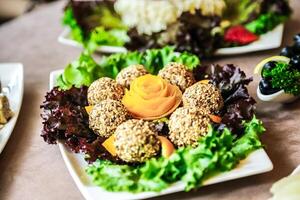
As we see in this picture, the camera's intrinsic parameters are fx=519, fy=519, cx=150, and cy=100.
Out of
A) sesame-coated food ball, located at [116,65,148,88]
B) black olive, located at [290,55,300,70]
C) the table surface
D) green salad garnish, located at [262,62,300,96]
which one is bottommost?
the table surface

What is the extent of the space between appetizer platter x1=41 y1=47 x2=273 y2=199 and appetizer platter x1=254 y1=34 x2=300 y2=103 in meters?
0.09

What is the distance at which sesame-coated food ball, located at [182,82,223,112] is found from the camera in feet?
5.42

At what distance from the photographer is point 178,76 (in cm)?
181

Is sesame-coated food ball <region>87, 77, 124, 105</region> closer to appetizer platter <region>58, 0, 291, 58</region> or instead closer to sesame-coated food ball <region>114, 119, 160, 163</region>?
sesame-coated food ball <region>114, 119, 160, 163</region>

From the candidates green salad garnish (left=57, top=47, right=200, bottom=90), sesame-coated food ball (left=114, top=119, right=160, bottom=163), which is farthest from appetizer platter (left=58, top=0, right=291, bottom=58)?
sesame-coated food ball (left=114, top=119, right=160, bottom=163)

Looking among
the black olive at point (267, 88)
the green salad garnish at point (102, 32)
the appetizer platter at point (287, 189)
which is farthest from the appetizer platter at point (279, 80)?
the green salad garnish at point (102, 32)

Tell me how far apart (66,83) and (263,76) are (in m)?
0.73

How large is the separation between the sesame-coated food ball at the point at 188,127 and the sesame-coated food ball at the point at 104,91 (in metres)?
0.29

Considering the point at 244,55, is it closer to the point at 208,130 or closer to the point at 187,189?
the point at 208,130

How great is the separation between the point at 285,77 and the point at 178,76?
0.36m

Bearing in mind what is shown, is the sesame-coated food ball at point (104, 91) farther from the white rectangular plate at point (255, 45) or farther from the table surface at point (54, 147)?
the white rectangular plate at point (255, 45)

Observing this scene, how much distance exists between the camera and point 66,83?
1970mm

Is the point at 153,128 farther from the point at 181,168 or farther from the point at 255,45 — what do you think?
the point at 255,45

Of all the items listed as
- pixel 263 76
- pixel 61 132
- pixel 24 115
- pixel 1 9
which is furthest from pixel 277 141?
pixel 1 9
